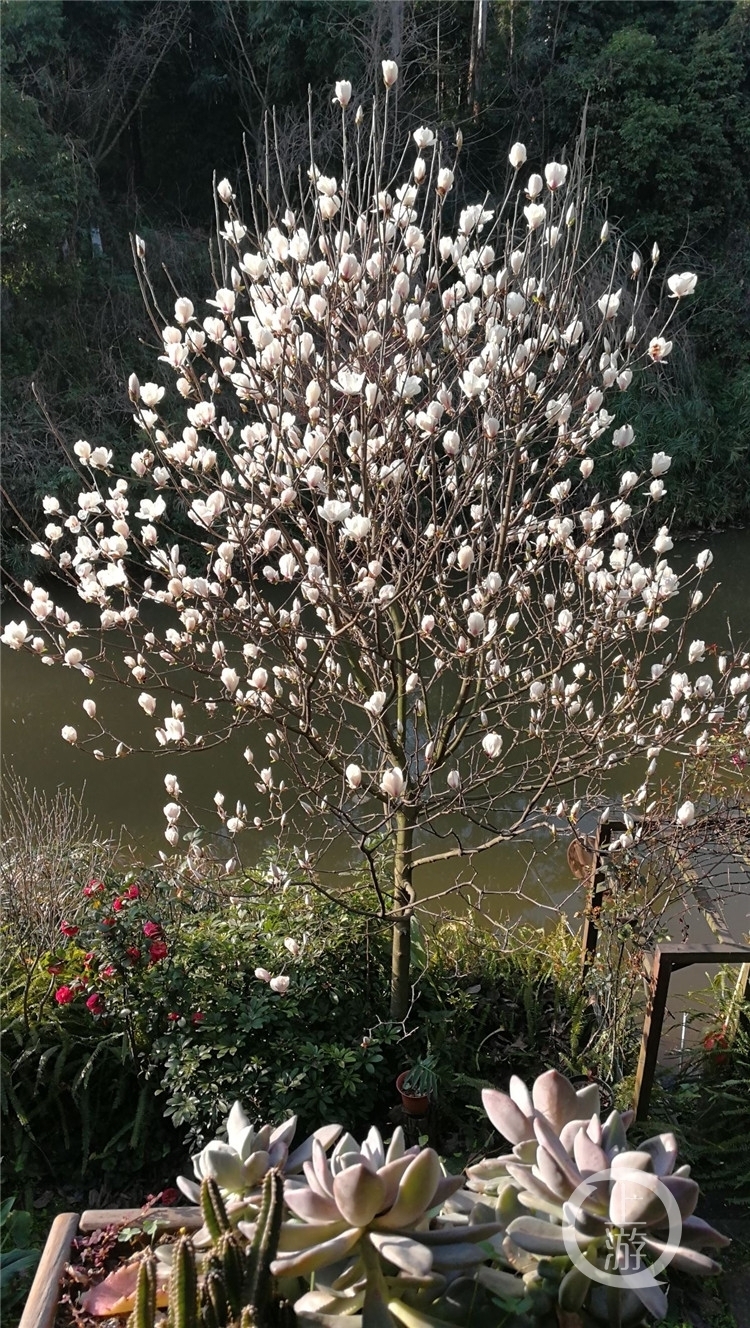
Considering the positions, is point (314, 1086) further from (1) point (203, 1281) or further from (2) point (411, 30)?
(2) point (411, 30)

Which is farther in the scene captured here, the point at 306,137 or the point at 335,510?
the point at 306,137

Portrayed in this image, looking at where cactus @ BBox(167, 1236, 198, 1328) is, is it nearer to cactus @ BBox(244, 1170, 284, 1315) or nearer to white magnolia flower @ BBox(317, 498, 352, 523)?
cactus @ BBox(244, 1170, 284, 1315)

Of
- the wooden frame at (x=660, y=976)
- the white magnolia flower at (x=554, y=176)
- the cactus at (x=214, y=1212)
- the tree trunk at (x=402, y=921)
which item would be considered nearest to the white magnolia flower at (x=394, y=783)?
the tree trunk at (x=402, y=921)

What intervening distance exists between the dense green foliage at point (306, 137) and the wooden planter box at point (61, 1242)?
7154mm

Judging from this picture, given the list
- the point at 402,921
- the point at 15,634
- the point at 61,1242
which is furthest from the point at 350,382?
the point at 61,1242

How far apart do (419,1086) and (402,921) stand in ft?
1.32

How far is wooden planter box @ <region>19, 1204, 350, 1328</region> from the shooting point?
107 cm

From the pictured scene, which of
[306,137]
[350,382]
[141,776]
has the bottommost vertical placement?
[141,776]

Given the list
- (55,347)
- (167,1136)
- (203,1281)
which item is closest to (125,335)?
(55,347)

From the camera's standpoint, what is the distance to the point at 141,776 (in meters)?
4.81

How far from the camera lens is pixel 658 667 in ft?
8.36

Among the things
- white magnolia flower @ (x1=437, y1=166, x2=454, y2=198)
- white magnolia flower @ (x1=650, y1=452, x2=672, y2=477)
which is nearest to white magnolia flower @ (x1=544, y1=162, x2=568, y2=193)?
white magnolia flower @ (x1=437, y1=166, x2=454, y2=198)

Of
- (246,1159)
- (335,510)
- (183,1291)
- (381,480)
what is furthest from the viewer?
(381,480)

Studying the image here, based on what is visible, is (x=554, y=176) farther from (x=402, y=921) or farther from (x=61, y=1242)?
(x=61, y=1242)
